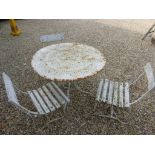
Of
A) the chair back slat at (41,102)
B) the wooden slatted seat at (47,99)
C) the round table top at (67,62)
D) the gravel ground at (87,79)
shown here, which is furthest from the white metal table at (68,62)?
the gravel ground at (87,79)

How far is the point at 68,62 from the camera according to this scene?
4227mm

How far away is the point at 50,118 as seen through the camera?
14.3 ft

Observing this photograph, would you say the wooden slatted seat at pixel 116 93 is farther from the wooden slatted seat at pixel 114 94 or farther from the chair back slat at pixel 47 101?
the chair back slat at pixel 47 101

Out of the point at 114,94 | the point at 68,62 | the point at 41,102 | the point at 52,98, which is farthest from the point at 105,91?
the point at 41,102

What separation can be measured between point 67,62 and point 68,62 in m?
0.02

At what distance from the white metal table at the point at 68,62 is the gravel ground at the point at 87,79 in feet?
2.75

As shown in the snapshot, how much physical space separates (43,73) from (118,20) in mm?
5774

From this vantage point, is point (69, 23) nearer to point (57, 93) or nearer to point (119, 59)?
point (119, 59)

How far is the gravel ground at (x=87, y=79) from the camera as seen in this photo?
165 inches

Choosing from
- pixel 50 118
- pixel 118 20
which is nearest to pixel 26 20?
pixel 118 20

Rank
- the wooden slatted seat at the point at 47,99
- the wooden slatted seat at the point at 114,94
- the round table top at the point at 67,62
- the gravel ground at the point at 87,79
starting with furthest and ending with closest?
the gravel ground at the point at 87,79
the wooden slatted seat at the point at 114,94
the round table top at the point at 67,62
the wooden slatted seat at the point at 47,99

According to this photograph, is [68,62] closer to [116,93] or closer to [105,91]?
[105,91]

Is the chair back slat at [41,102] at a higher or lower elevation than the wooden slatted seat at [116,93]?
lower

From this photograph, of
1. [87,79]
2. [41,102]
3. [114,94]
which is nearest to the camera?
[41,102]
